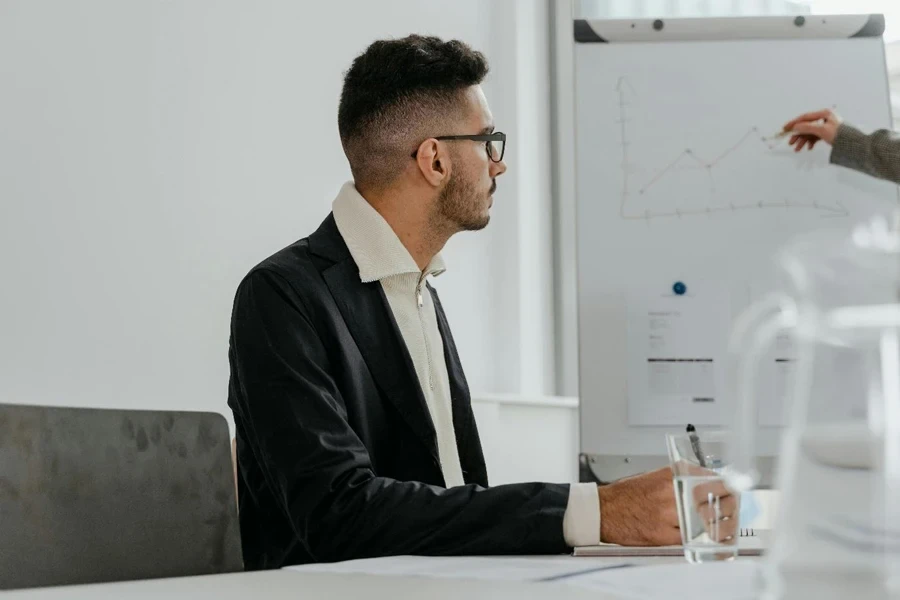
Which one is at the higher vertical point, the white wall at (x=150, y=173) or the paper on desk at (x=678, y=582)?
the white wall at (x=150, y=173)

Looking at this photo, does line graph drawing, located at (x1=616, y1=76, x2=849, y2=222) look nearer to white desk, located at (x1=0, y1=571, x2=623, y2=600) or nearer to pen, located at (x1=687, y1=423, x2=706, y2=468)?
pen, located at (x1=687, y1=423, x2=706, y2=468)

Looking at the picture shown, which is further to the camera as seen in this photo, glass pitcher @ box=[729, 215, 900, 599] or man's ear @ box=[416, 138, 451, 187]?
man's ear @ box=[416, 138, 451, 187]

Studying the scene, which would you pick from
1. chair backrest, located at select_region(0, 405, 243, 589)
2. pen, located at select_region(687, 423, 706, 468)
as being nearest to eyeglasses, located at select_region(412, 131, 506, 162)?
chair backrest, located at select_region(0, 405, 243, 589)

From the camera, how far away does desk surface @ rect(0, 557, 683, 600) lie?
64 cm

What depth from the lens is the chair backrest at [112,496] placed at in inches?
39.9

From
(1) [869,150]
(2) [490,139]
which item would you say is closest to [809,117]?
(1) [869,150]

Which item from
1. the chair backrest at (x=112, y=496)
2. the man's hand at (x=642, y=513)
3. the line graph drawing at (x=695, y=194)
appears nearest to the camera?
the chair backrest at (x=112, y=496)

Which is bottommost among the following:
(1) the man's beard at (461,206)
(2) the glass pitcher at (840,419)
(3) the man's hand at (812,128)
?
(2) the glass pitcher at (840,419)

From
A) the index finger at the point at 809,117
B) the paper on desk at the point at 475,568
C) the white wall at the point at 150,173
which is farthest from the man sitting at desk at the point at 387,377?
the index finger at the point at 809,117

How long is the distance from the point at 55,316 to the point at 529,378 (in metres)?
1.94

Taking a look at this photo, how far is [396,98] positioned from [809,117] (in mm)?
816

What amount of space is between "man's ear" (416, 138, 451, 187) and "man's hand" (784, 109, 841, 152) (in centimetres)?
71

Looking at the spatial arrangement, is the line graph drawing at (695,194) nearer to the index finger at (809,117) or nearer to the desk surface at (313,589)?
the index finger at (809,117)

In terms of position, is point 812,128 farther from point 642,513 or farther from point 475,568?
point 475,568
